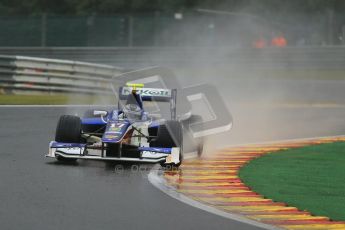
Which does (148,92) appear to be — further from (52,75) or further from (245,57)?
(245,57)

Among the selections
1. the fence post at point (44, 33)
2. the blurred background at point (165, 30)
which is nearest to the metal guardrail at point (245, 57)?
the blurred background at point (165, 30)

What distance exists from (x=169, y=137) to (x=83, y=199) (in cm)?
254

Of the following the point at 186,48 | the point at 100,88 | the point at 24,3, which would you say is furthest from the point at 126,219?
the point at 24,3

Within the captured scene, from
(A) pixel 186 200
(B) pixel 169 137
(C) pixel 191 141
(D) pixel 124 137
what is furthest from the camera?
(C) pixel 191 141

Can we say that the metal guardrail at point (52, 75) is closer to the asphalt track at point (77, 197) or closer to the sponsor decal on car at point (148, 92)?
the asphalt track at point (77, 197)

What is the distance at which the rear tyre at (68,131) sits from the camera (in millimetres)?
9727

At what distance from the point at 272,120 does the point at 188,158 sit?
5994 mm

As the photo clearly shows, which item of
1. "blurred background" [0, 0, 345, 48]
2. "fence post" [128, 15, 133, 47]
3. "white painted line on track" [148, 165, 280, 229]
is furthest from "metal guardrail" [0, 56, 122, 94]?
"white painted line on track" [148, 165, 280, 229]

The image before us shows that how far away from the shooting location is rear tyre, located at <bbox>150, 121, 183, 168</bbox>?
9.62 m

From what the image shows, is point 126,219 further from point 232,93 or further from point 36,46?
point 36,46

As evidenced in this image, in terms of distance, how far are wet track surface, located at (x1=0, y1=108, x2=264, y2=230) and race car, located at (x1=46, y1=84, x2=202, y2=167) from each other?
0.57 feet

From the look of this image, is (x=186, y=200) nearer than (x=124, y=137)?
Yes

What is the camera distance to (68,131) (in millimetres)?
9781

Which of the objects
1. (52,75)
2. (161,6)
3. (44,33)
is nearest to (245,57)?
(52,75)
